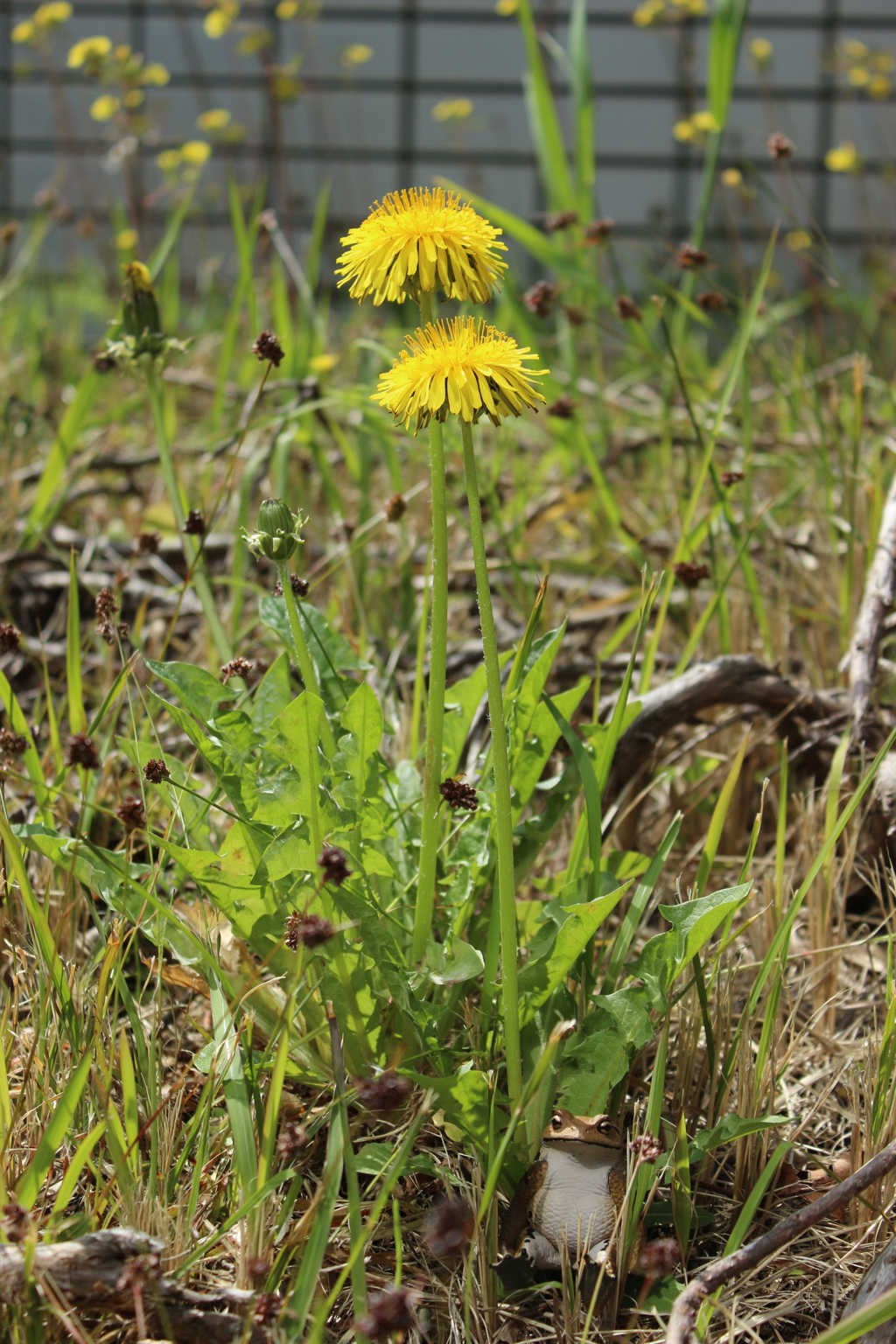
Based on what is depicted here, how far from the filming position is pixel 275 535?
2.86ft

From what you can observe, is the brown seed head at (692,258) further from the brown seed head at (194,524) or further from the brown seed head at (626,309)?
the brown seed head at (194,524)

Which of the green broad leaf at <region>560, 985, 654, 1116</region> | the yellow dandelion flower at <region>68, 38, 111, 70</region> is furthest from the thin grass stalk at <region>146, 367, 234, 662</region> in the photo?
the yellow dandelion flower at <region>68, 38, 111, 70</region>

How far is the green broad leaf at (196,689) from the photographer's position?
0.96 m

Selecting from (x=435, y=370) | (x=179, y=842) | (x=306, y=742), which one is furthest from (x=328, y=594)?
(x=435, y=370)

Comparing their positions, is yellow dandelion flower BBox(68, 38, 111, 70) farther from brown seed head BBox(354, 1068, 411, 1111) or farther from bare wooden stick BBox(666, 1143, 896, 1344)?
bare wooden stick BBox(666, 1143, 896, 1344)

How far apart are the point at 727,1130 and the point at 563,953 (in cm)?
19

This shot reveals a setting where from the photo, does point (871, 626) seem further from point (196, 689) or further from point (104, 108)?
point (104, 108)

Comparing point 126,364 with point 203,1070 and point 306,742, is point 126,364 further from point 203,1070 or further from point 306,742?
point 203,1070

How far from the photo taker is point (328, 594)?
176cm

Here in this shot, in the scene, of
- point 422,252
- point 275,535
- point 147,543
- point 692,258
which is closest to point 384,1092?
point 275,535

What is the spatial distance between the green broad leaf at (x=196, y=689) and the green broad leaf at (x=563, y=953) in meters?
0.37

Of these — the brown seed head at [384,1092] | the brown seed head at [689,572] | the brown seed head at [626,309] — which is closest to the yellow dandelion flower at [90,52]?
the brown seed head at [626,309]

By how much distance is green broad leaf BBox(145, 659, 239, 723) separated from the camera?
3.16 ft

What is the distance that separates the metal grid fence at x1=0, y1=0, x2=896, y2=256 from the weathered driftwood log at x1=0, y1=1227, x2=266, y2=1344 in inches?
242
